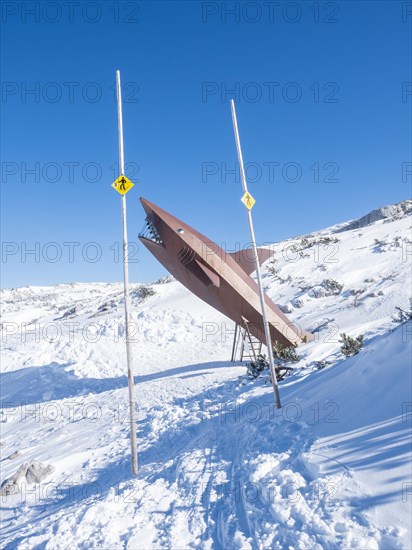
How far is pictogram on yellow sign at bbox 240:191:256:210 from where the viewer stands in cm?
850

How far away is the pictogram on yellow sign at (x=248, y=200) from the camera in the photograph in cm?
850

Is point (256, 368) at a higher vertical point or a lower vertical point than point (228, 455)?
higher

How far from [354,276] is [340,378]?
654 inches

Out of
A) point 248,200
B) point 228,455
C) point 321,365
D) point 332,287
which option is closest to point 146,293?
point 332,287

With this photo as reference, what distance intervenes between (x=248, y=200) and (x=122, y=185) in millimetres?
3230

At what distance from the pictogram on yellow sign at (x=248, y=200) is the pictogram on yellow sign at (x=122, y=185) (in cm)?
292

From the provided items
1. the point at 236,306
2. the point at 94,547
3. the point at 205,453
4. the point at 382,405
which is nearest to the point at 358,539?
the point at 382,405

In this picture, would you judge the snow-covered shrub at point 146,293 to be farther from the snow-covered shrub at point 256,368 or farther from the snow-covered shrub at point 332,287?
the snow-covered shrub at point 256,368

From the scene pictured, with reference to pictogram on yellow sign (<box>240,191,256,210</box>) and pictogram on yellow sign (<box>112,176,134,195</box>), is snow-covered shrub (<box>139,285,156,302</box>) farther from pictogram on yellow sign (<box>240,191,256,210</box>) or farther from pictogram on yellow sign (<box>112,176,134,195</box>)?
pictogram on yellow sign (<box>112,176,134,195</box>)

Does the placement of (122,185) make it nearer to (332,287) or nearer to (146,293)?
(332,287)

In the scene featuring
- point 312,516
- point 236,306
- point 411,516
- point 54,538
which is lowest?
point 54,538

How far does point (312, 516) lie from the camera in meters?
3.84

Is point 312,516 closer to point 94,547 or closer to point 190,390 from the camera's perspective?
point 94,547

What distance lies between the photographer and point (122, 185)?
7.07m
